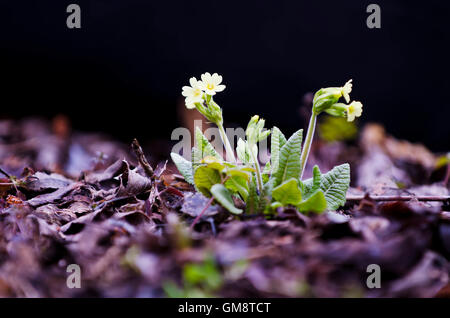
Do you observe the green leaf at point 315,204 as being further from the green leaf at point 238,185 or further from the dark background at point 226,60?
the dark background at point 226,60

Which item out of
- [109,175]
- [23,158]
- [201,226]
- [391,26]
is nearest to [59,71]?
[23,158]

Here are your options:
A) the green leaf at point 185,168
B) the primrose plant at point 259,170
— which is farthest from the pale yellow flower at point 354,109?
the green leaf at point 185,168

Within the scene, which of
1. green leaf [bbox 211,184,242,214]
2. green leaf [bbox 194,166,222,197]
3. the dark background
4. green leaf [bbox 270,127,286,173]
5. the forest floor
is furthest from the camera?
the dark background

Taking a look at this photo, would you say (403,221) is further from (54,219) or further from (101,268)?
(54,219)

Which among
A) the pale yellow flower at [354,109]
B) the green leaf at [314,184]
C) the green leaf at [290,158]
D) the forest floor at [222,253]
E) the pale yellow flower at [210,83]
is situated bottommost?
the forest floor at [222,253]

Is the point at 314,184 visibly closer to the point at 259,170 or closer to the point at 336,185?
the point at 336,185

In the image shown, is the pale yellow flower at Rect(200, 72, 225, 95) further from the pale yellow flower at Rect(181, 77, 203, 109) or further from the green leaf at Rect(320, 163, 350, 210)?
the green leaf at Rect(320, 163, 350, 210)

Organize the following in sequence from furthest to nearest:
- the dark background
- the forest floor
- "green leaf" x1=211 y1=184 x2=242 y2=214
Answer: the dark background < "green leaf" x1=211 y1=184 x2=242 y2=214 < the forest floor

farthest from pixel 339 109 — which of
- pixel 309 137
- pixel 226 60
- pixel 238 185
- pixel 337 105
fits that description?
pixel 226 60

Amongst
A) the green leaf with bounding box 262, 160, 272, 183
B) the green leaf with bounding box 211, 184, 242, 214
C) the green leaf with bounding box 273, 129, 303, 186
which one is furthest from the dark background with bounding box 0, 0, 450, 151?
the green leaf with bounding box 211, 184, 242, 214
